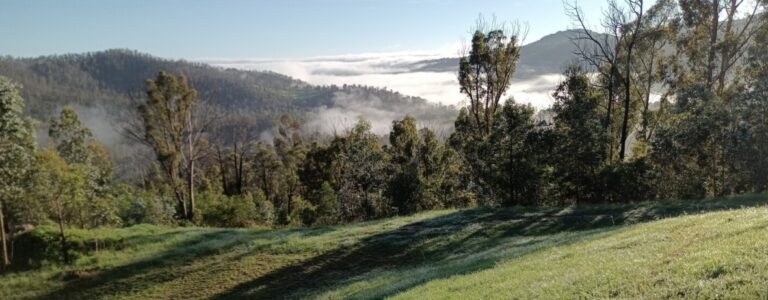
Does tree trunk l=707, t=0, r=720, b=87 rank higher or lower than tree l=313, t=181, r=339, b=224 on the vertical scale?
higher

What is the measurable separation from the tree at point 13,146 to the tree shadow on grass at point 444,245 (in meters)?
14.5

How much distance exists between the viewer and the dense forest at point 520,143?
33625mm

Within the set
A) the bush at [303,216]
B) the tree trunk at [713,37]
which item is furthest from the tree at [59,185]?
the tree trunk at [713,37]

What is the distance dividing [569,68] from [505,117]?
8329mm

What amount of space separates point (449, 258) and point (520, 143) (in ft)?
57.3

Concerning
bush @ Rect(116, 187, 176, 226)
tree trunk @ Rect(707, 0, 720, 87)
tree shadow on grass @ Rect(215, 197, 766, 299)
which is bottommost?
bush @ Rect(116, 187, 176, 226)

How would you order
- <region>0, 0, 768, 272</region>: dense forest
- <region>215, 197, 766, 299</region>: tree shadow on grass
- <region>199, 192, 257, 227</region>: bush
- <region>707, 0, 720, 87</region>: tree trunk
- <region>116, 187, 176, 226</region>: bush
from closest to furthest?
<region>215, 197, 766, 299</region>: tree shadow on grass
<region>0, 0, 768, 272</region>: dense forest
<region>707, 0, 720, 87</region>: tree trunk
<region>116, 187, 176, 226</region>: bush
<region>199, 192, 257, 227</region>: bush

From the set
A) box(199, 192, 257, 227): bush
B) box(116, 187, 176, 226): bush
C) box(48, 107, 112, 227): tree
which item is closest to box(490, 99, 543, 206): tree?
box(199, 192, 257, 227): bush

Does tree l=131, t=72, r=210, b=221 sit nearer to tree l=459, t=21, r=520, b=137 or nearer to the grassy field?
the grassy field

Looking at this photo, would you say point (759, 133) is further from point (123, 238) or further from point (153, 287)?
point (123, 238)

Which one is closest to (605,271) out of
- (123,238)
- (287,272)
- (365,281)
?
(365,281)

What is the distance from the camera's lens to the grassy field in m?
11.0

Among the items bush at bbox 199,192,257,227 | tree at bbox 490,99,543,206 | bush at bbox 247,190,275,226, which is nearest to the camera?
tree at bbox 490,99,543,206

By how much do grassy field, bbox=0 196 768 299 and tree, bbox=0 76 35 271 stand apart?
4070mm
